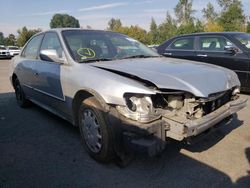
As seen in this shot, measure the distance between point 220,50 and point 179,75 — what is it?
15.0ft

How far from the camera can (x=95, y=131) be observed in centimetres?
350

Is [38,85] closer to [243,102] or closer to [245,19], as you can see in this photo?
[243,102]

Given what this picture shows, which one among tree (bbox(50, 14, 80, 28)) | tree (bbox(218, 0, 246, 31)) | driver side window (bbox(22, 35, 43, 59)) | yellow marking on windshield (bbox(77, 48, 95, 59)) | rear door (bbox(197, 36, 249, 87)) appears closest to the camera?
yellow marking on windshield (bbox(77, 48, 95, 59))

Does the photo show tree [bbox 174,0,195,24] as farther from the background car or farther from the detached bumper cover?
the detached bumper cover

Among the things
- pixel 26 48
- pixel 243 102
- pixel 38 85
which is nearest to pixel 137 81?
pixel 243 102

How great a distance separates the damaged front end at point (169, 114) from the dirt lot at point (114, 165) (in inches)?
19.5

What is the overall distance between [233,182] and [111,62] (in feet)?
6.71

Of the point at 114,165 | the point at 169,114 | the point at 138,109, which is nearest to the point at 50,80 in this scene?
the point at 114,165

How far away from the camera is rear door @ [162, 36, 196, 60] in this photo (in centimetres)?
802

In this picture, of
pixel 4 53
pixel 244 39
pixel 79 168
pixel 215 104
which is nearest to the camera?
pixel 79 168

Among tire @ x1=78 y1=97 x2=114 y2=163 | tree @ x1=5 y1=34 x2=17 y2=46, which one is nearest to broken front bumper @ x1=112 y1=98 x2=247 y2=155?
tire @ x1=78 y1=97 x2=114 y2=163

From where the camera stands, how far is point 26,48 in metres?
6.06

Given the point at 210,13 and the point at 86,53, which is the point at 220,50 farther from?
the point at 210,13

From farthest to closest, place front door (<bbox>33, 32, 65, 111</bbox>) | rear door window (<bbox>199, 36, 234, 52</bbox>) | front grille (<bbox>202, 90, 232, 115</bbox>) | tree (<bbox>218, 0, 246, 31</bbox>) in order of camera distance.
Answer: tree (<bbox>218, 0, 246, 31</bbox>), rear door window (<bbox>199, 36, 234, 52</bbox>), front door (<bbox>33, 32, 65, 111</bbox>), front grille (<bbox>202, 90, 232, 115</bbox>)
